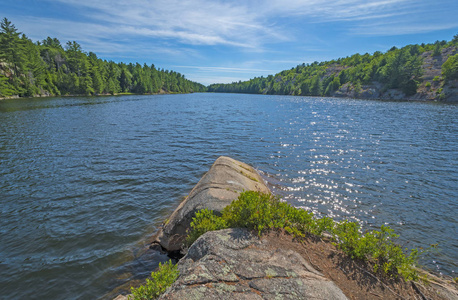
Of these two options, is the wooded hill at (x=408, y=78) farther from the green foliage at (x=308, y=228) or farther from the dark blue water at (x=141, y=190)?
the green foliage at (x=308, y=228)

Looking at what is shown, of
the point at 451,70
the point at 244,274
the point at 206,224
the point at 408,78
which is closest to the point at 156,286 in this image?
the point at 244,274

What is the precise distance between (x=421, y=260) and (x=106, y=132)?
3388 centimetres

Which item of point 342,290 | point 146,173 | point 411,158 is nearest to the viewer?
point 342,290

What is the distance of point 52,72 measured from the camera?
108812 mm

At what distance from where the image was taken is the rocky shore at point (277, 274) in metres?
4.11

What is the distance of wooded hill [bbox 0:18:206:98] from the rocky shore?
10485cm

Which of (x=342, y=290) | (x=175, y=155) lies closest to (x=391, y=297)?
(x=342, y=290)

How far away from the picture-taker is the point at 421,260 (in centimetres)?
875

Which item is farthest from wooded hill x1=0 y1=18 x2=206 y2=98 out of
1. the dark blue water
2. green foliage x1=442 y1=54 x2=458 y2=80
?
green foliage x1=442 y1=54 x2=458 y2=80

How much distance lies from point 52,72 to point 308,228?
14513 centimetres

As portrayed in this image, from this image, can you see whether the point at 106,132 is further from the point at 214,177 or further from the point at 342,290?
the point at 342,290

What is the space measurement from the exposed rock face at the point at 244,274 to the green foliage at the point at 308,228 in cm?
61

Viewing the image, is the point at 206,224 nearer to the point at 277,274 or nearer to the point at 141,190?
the point at 277,274

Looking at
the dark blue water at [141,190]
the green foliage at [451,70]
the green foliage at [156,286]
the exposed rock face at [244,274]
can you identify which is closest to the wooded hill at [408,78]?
the green foliage at [451,70]
